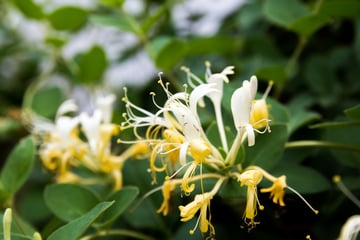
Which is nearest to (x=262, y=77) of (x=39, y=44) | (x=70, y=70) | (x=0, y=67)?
(x=70, y=70)

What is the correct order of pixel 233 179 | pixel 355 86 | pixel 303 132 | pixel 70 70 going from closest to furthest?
pixel 233 179 → pixel 303 132 → pixel 355 86 → pixel 70 70

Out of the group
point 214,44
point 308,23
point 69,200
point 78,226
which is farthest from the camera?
point 214,44

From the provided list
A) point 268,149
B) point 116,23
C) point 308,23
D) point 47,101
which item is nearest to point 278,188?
point 268,149

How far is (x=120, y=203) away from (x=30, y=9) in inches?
19.1

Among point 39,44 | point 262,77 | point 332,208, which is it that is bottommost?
point 332,208

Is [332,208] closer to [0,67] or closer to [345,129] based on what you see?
[345,129]

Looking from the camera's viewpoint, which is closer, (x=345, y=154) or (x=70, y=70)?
(x=345, y=154)

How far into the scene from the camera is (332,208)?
1.92ft

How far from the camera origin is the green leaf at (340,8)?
0.67 meters

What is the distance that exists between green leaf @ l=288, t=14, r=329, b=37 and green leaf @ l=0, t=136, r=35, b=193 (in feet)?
1.15

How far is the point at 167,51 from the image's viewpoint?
70 centimetres

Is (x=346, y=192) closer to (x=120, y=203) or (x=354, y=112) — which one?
(x=354, y=112)

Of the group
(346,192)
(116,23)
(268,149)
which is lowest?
(346,192)

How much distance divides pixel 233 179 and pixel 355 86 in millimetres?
304
